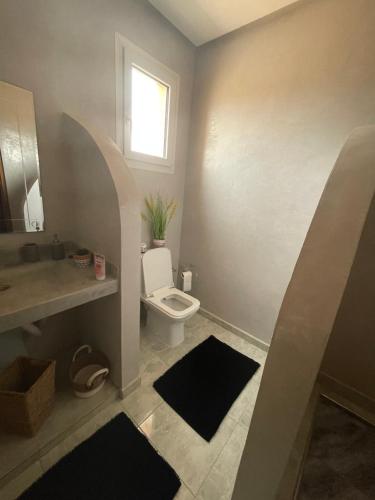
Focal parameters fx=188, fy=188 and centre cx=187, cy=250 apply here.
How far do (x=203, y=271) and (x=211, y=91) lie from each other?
180 cm

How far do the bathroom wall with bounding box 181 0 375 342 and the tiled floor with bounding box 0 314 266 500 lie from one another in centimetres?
86

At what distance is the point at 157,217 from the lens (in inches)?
74.1

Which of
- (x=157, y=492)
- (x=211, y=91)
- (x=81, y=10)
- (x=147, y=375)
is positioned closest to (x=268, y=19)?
(x=211, y=91)

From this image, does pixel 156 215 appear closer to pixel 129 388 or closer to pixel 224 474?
pixel 129 388

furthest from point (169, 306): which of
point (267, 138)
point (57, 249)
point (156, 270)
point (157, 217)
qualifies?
point (267, 138)

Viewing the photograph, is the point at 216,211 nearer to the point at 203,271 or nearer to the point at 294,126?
the point at 203,271

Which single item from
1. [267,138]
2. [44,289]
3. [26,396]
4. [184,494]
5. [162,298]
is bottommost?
[184,494]

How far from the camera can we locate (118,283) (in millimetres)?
1092

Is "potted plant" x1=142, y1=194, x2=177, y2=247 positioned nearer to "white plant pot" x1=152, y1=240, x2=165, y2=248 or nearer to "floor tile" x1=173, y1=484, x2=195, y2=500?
"white plant pot" x1=152, y1=240, x2=165, y2=248

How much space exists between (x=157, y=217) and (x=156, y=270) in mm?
530

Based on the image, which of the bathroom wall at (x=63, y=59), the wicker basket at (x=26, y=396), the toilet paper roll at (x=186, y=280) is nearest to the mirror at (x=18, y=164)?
the bathroom wall at (x=63, y=59)

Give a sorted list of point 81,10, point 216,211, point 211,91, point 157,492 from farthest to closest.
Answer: point 216,211
point 211,91
point 81,10
point 157,492

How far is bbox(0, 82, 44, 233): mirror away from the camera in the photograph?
3.41 ft

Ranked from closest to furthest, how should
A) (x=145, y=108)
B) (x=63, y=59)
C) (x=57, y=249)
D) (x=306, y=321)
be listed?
(x=306, y=321) < (x=63, y=59) < (x=57, y=249) < (x=145, y=108)
